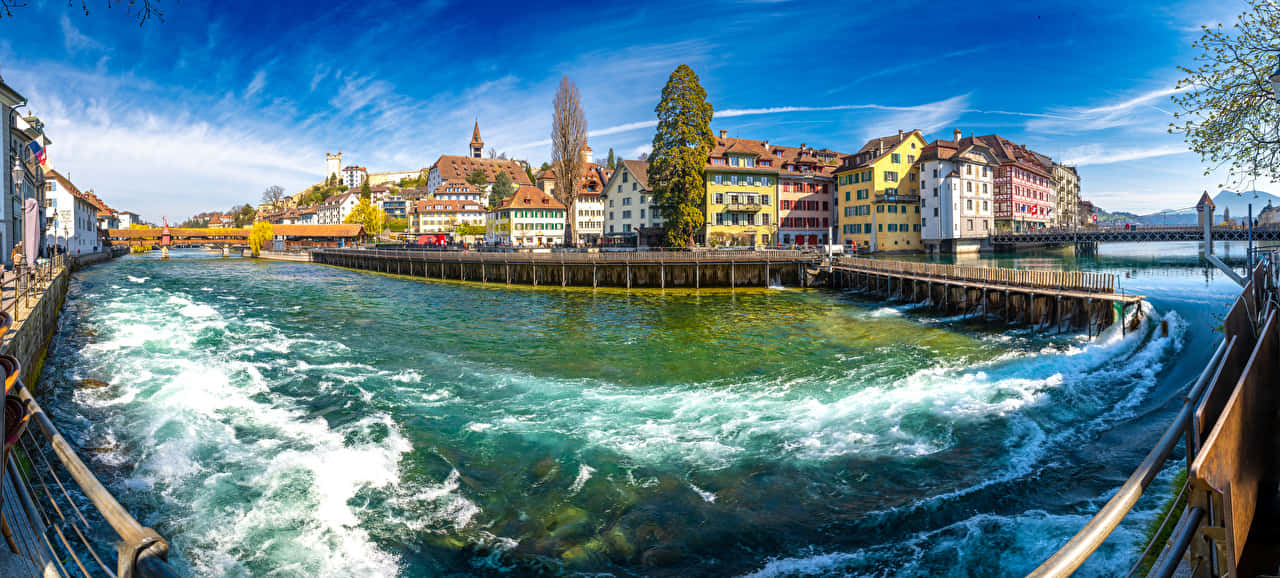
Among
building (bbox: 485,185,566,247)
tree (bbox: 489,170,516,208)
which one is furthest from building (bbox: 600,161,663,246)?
tree (bbox: 489,170,516,208)

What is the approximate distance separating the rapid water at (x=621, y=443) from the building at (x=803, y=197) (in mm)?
51718

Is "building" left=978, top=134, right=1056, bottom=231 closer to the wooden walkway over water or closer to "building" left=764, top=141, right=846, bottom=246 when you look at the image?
"building" left=764, top=141, right=846, bottom=246

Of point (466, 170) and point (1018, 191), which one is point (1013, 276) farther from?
point (466, 170)

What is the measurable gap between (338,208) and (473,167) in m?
41.0

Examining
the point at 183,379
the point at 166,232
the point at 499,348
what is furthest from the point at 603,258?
the point at 166,232

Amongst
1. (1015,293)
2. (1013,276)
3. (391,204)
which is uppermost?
(391,204)

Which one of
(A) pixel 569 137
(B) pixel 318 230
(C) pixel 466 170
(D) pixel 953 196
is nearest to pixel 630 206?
(A) pixel 569 137

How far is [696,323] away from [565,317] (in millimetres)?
7083

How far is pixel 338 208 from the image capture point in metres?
184

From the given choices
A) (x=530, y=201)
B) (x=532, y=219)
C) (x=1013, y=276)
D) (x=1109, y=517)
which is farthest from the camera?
(x=530, y=201)

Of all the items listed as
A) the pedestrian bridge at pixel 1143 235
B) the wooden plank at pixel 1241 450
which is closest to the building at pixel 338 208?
the pedestrian bridge at pixel 1143 235

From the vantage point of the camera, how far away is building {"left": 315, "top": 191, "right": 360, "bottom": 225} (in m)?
182

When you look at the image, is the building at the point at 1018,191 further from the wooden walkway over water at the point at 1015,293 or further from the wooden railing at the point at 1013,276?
the wooden walkway over water at the point at 1015,293

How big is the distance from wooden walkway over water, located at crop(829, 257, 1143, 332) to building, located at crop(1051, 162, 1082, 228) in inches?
3681
